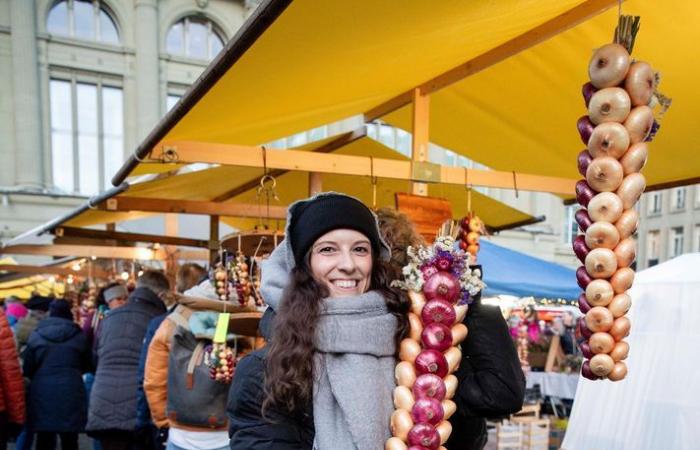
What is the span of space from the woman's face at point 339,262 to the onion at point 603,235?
2.33 feet

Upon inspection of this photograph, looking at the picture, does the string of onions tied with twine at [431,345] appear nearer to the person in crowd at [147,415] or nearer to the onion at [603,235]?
the onion at [603,235]

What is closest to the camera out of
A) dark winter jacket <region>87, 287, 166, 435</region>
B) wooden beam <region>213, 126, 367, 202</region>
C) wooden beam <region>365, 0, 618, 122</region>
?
wooden beam <region>365, 0, 618, 122</region>

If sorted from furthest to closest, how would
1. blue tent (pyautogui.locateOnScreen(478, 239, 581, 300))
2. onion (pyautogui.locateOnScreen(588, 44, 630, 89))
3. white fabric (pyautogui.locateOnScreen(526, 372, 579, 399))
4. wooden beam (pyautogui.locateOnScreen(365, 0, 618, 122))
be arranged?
white fabric (pyautogui.locateOnScreen(526, 372, 579, 399)) < blue tent (pyautogui.locateOnScreen(478, 239, 581, 300)) < wooden beam (pyautogui.locateOnScreen(365, 0, 618, 122)) < onion (pyautogui.locateOnScreen(588, 44, 630, 89))

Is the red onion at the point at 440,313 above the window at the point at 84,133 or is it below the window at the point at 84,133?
below

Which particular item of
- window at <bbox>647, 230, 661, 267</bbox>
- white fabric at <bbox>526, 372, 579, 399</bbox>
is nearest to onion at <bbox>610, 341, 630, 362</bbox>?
white fabric at <bbox>526, 372, 579, 399</bbox>

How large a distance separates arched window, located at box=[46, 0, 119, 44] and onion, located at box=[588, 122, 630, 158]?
17.5 m

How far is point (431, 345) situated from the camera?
134cm

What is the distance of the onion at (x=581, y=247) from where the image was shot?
158 centimetres

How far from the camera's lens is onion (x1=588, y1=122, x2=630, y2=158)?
151 cm

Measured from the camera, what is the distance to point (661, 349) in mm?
2969

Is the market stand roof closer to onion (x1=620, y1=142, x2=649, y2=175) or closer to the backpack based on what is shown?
onion (x1=620, y1=142, x2=649, y2=175)

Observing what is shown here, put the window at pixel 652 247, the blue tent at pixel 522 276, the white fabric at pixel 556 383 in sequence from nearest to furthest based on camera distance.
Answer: the blue tent at pixel 522 276 < the white fabric at pixel 556 383 < the window at pixel 652 247

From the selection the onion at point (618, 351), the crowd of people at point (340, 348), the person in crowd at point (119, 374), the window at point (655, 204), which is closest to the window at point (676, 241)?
the window at point (655, 204)

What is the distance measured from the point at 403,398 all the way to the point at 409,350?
13cm
